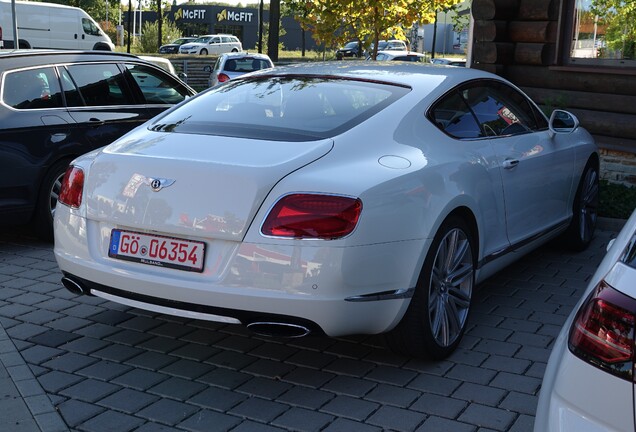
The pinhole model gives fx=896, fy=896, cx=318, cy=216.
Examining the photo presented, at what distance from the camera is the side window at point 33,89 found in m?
7.18

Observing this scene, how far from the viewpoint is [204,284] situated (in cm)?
410

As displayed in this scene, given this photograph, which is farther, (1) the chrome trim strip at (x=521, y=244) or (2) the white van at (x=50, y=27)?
(2) the white van at (x=50, y=27)

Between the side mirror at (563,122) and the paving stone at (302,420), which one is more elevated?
the side mirror at (563,122)

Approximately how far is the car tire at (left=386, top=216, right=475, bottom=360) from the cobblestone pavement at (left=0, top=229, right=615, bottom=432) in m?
0.12

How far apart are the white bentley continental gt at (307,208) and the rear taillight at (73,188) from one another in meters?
0.01

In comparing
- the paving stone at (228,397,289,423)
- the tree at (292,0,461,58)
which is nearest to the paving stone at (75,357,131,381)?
the paving stone at (228,397,289,423)

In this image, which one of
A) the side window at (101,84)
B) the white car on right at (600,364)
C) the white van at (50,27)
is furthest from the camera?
the white van at (50,27)

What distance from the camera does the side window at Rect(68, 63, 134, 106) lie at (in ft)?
25.7

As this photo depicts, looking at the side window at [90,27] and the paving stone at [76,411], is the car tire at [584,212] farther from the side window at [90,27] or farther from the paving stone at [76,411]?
the side window at [90,27]

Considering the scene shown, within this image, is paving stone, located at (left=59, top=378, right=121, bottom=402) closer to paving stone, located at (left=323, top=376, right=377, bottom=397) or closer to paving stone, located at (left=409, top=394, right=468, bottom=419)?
paving stone, located at (left=323, top=376, right=377, bottom=397)

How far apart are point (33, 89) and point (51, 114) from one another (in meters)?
0.25

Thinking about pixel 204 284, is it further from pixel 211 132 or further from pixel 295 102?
pixel 295 102

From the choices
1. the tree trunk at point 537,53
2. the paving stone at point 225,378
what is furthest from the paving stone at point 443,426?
the tree trunk at point 537,53

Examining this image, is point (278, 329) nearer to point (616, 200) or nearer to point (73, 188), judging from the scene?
point (73, 188)
